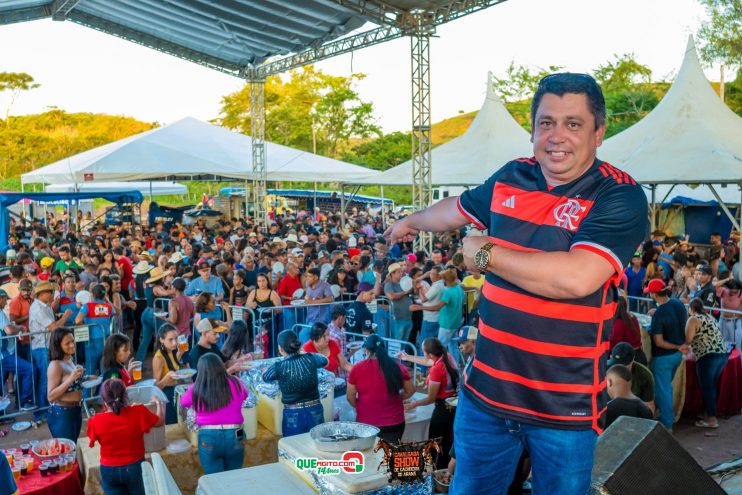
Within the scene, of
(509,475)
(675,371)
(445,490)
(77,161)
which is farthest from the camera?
(77,161)

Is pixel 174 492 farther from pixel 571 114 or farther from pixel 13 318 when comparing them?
pixel 13 318

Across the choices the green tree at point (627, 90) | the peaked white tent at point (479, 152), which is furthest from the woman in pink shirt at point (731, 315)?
the green tree at point (627, 90)

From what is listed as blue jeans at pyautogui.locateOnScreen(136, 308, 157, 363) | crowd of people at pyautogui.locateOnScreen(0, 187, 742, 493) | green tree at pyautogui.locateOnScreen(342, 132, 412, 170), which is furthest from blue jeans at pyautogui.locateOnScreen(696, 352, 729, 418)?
green tree at pyautogui.locateOnScreen(342, 132, 412, 170)

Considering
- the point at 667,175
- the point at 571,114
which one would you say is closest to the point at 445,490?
the point at 571,114

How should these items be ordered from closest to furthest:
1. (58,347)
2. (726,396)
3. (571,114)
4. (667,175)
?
1. (571,114)
2. (58,347)
3. (726,396)
4. (667,175)

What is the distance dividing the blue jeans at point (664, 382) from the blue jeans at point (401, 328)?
354cm

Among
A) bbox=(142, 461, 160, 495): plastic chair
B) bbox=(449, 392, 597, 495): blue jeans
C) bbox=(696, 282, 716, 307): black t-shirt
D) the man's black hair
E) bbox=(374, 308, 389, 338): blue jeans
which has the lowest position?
bbox=(374, 308, 389, 338): blue jeans

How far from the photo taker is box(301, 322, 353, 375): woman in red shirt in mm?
6613

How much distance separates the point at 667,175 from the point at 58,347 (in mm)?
9695

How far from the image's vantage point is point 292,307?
9.22m

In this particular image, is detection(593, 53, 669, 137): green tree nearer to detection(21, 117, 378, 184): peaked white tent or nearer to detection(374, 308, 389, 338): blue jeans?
detection(21, 117, 378, 184): peaked white tent

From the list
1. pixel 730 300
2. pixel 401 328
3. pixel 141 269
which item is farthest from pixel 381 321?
pixel 730 300

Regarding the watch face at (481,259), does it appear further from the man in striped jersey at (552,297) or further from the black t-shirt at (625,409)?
the black t-shirt at (625,409)

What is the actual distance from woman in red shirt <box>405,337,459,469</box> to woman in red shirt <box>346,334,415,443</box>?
0.30 m
